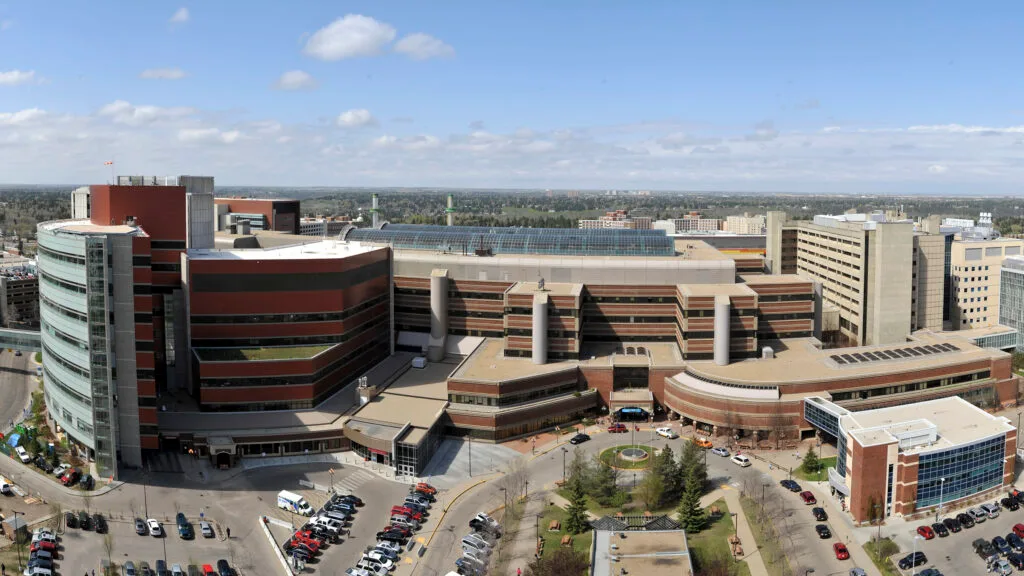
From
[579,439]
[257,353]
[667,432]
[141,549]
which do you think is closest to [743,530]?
[667,432]

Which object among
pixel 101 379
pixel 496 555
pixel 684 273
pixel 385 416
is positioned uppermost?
pixel 684 273

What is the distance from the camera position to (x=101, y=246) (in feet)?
245

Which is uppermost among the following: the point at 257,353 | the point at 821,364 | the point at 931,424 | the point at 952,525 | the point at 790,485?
the point at 257,353

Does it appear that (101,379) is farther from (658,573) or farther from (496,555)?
(658,573)

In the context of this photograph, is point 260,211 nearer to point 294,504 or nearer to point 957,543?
point 294,504

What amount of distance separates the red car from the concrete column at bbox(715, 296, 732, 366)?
→ 71255mm

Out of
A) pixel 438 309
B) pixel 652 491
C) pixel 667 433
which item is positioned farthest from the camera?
pixel 438 309

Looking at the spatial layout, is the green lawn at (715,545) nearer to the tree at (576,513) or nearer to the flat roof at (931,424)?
the tree at (576,513)

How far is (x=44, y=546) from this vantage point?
62281 millimetres

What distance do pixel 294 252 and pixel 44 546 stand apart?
4640 centimetres

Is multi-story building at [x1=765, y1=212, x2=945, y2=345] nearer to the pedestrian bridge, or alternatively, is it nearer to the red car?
the red car

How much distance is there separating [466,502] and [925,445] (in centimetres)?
4096

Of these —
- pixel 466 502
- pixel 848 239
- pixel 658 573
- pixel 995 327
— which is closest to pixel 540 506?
pixel 466 502

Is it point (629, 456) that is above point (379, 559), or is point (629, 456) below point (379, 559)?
above
